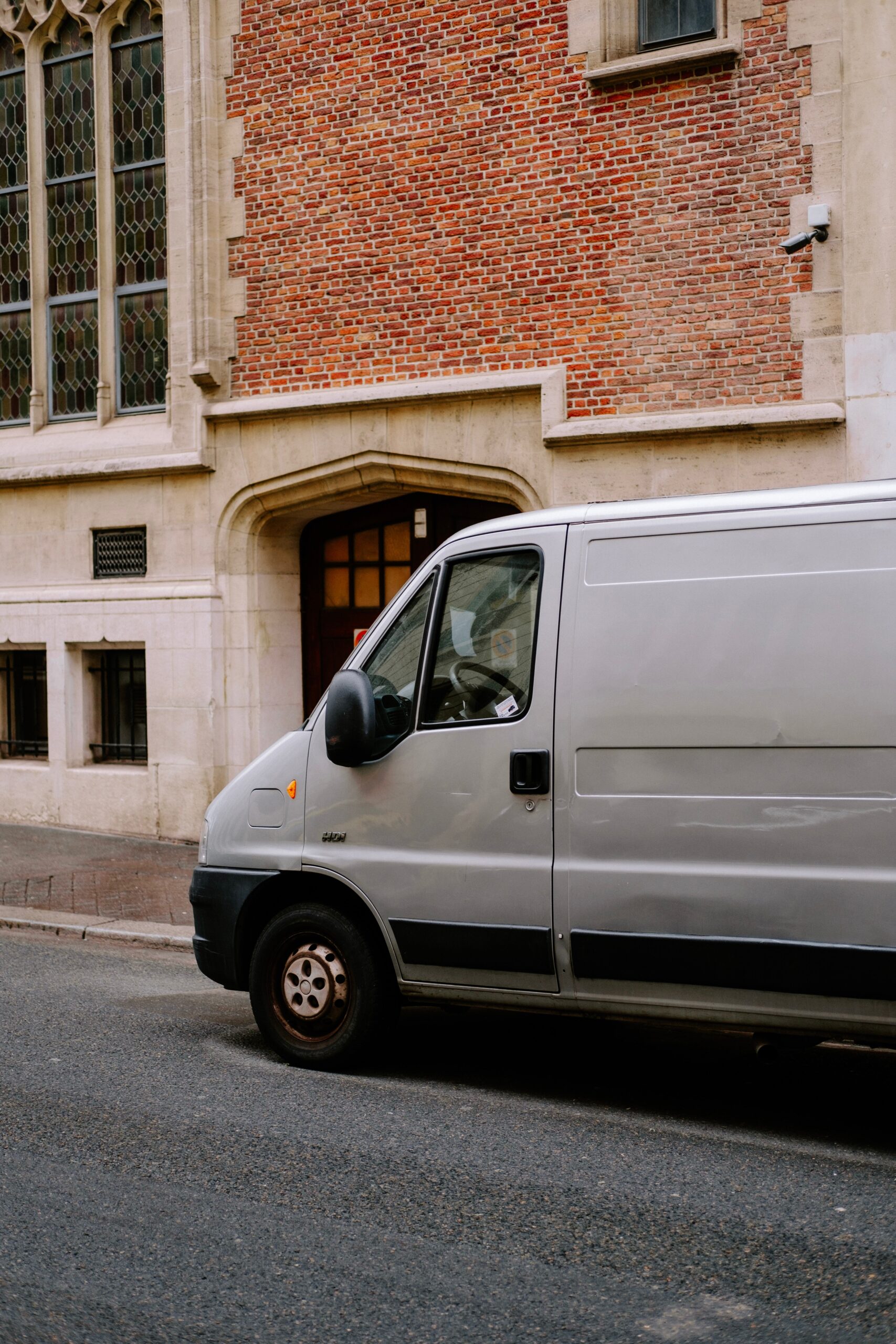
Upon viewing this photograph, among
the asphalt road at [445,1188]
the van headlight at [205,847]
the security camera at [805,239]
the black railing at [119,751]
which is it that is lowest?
the asphalt road at [445,1188]

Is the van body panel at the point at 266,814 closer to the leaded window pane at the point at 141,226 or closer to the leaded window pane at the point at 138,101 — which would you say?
the leaded window pane at the point at 141,226

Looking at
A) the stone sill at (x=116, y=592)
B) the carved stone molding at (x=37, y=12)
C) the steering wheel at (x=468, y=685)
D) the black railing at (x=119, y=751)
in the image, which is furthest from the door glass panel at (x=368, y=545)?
the steering wheel at (x=468, y=685)

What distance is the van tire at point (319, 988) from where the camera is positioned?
6.30 meters

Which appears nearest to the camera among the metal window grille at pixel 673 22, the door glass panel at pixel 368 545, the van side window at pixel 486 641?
the van side window at pixel 486 641

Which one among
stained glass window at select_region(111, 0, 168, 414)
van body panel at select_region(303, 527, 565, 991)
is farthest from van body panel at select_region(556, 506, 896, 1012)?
stained glass window at select_region(111, 0, 168, 414)

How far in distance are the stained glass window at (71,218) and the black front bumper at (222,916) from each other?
9.26 meters

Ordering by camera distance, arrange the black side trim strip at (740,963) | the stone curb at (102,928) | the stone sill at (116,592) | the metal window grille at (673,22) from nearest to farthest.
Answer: the black side trim strip at (740,963) < the stone curb at (102,928) < the metal window grille at (673,22) < the stone sill at (116,592)

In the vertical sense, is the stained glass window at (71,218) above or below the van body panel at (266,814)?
above

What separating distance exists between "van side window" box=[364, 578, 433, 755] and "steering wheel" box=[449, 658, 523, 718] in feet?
0.64

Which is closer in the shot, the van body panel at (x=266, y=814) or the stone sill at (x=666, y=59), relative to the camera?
the van body panel at (x=266, y=814)

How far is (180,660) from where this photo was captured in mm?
13820

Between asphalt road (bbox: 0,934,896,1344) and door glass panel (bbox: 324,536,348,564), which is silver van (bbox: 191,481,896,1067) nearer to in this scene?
asphalt road (bbox: 0,934,896,1344)

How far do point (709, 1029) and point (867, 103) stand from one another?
772 cm

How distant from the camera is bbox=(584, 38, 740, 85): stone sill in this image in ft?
36.7
